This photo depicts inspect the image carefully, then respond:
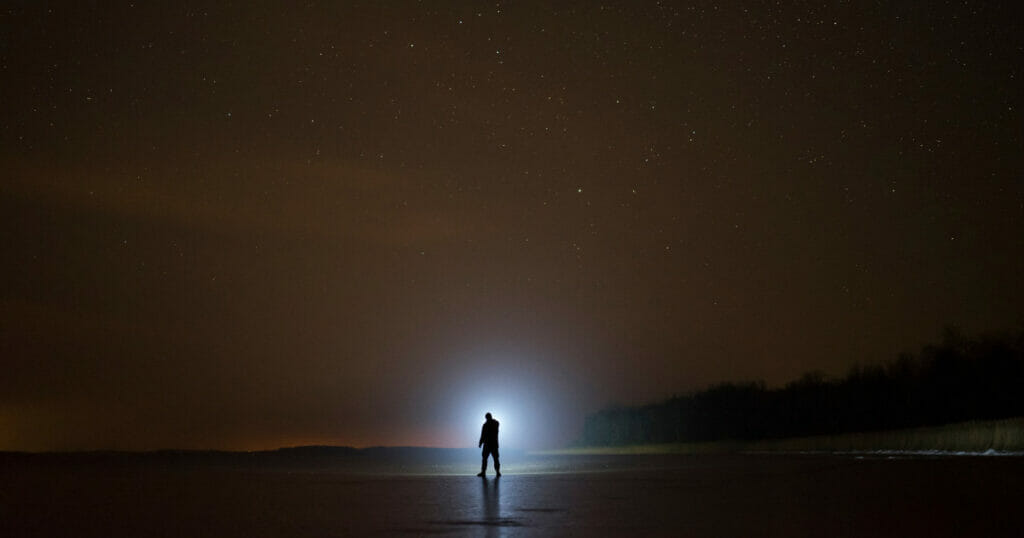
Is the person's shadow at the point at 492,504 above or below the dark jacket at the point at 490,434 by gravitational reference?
below

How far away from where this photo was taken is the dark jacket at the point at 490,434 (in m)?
27.6

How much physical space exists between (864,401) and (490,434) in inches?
2993

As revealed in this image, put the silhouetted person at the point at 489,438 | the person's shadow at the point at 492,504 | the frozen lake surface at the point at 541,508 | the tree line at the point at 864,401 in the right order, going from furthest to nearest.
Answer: the tree line at the point at 864,401 < the silhouetted person at the point at 489,438 < the person's shadow at the point at 492,504 < the frozen lake surface at the point at 541,508

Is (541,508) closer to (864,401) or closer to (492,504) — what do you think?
(492,504)

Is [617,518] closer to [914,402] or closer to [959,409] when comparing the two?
[959,409]

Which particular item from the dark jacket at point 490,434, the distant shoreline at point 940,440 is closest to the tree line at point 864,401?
the distant shoreline at point 940,440

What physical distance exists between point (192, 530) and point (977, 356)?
8358 centimetres

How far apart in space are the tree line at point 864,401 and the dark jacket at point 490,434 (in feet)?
187

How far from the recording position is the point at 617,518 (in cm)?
1302

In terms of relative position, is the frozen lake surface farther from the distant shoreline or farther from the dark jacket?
the distant shoreline

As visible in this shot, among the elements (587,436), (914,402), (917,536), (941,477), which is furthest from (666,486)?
(587,436)

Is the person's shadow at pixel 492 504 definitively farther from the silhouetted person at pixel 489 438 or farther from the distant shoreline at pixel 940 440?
the distant shoreline at pixel 940 440

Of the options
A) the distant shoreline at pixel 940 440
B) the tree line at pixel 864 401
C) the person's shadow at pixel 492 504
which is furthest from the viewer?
the tree line at pixel 864 401

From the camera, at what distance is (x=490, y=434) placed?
2780 cm
